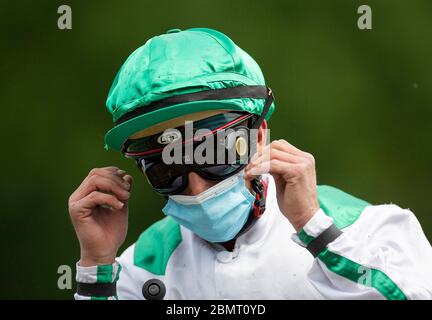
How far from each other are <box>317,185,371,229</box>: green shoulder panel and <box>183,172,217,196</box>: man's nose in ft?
1.42

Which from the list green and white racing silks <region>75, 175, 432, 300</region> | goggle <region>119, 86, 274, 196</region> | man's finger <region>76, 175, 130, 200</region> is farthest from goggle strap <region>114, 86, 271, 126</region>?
green and white racing silks <region>75, 175, 432, 300</region>

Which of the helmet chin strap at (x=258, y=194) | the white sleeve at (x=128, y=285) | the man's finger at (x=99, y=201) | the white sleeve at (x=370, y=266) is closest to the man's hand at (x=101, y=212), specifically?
the man's finger at (x=99, y=201)

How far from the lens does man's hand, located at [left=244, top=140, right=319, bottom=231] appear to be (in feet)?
8.02

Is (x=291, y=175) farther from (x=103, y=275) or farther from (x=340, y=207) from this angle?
(x=103, y=275)

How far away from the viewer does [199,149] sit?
8.38 ft

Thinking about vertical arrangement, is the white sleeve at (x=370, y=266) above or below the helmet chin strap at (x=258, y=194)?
A: below

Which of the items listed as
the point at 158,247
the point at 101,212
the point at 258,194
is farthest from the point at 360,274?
the point at 101,212

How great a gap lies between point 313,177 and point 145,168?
0.56 metres

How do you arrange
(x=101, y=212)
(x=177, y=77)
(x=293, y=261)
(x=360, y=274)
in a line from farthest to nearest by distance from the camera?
(x=101, y=212) → (x=293, y=261) → (x=177, y=77) → (x=360, y=274)

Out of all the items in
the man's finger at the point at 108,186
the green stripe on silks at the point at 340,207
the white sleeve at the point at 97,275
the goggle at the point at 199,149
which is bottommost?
the white sleeve at the point at 97,275

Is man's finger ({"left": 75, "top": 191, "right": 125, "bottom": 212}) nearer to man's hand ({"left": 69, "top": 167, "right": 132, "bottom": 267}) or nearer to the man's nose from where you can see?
man's hand ({"left": 69, "top": 167, "right": 132, "bottom": 267})

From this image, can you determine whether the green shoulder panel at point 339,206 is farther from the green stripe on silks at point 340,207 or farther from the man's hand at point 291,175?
the man's hand at point 291,175

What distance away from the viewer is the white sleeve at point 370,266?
2.42m

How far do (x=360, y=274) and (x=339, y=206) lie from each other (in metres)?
0.41
